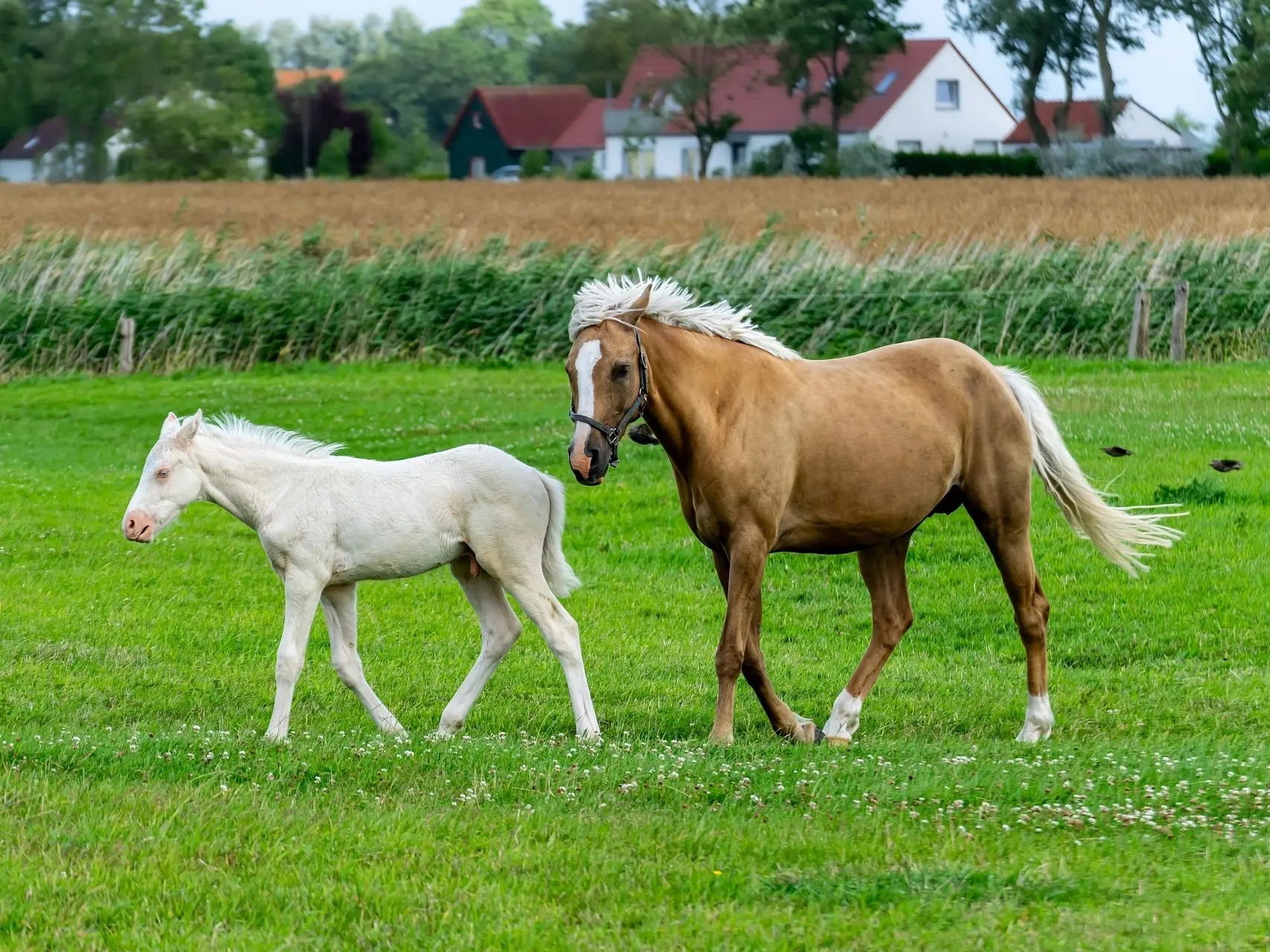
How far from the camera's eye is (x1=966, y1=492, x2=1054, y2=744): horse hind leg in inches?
337

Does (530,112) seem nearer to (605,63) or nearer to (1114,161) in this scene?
(605,63)

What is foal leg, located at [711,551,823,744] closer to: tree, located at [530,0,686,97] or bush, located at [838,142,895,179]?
bush, located at [838,142,895,179]

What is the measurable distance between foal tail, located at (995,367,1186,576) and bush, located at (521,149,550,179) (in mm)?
81438

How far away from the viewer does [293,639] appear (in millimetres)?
A: 8055

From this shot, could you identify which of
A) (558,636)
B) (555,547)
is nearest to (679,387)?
(555,547)

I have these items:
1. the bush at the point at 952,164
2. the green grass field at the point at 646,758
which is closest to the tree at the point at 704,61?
the bush at the point at 952,164

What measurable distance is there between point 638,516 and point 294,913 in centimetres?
947

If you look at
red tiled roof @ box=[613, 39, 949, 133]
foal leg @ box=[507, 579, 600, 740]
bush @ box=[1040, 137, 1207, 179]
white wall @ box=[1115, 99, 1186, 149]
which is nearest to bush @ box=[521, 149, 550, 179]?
red tiled roof @ box=[613, 39, 949, 133]

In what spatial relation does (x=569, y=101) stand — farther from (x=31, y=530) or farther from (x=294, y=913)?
(x=294, y=913)

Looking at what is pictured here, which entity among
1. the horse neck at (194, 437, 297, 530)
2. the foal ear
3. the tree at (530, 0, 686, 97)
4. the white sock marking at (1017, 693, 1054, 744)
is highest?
the tree at (530, 0, 686, 97)

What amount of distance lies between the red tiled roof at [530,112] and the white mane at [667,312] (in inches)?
3786

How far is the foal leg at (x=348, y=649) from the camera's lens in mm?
8375

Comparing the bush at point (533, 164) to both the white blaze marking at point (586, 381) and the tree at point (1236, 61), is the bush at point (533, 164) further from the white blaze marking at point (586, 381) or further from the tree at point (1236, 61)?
the white blaze marking at point (586, 381)

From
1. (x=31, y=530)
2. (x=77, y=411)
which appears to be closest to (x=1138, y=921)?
A: (x=31, y=530)
